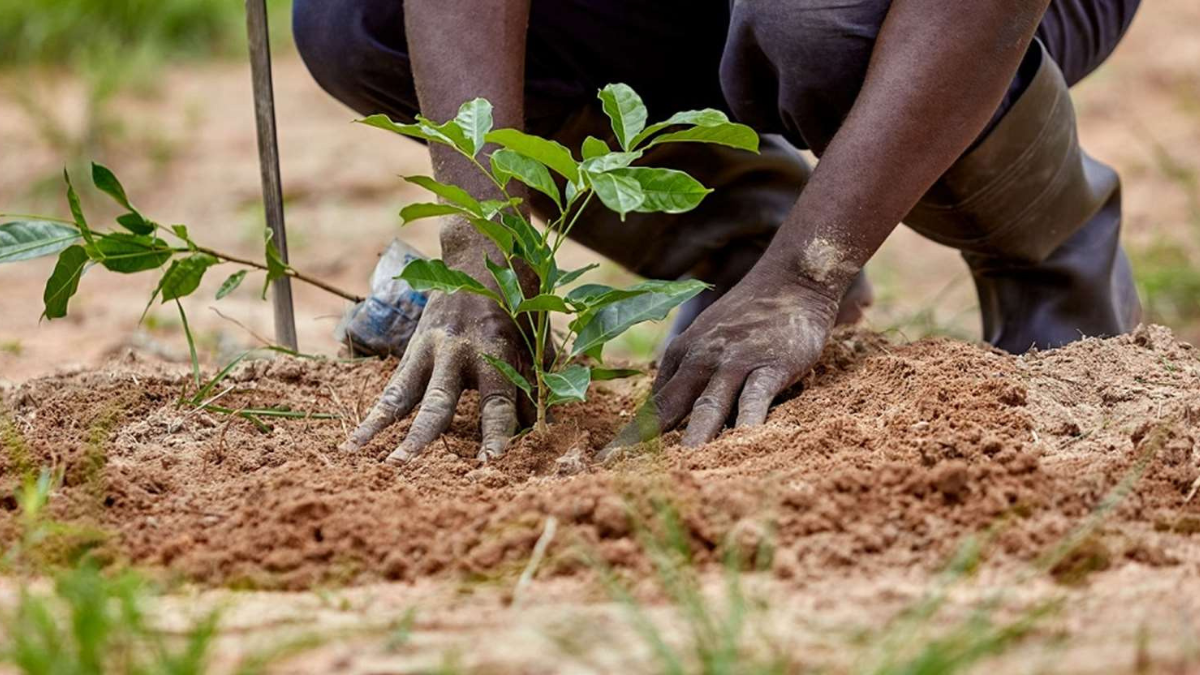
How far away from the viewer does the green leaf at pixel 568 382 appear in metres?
1.57

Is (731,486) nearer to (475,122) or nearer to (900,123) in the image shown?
(475,122)

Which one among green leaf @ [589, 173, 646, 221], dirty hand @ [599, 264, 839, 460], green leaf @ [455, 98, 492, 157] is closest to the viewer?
green leaf @ [589, 173, 646, 221]

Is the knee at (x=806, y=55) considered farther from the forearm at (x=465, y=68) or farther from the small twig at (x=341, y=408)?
the small twig at (x=341, y=408)

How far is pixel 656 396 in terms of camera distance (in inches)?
67.5

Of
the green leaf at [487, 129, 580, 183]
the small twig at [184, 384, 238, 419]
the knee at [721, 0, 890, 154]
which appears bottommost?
the small twig at [184, 384, 238, 419]

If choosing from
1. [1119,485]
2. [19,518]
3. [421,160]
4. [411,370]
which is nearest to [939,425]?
[1119,485]

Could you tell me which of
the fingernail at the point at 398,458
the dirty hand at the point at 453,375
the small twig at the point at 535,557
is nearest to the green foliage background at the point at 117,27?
the dirty hand at the point at 453,375

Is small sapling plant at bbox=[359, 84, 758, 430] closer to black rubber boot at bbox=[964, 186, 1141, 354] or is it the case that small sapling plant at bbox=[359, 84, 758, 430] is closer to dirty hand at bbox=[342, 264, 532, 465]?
dirty hand at bbox=[342, 264, 532, 465]

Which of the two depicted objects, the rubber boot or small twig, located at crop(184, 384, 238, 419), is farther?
the rubber boot

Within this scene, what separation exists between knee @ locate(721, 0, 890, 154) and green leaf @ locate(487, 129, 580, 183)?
0.54 meters

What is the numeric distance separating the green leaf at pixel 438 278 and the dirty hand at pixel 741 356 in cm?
26

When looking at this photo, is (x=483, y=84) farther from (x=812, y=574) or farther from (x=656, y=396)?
(x=812, y=574)

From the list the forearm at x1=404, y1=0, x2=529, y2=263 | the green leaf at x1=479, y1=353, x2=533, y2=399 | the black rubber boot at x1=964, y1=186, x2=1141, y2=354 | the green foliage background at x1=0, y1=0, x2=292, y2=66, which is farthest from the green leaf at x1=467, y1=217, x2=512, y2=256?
the green foliage background at x1=0, y1=0, x2=292, y2=66

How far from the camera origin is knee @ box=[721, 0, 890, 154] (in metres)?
1.85
